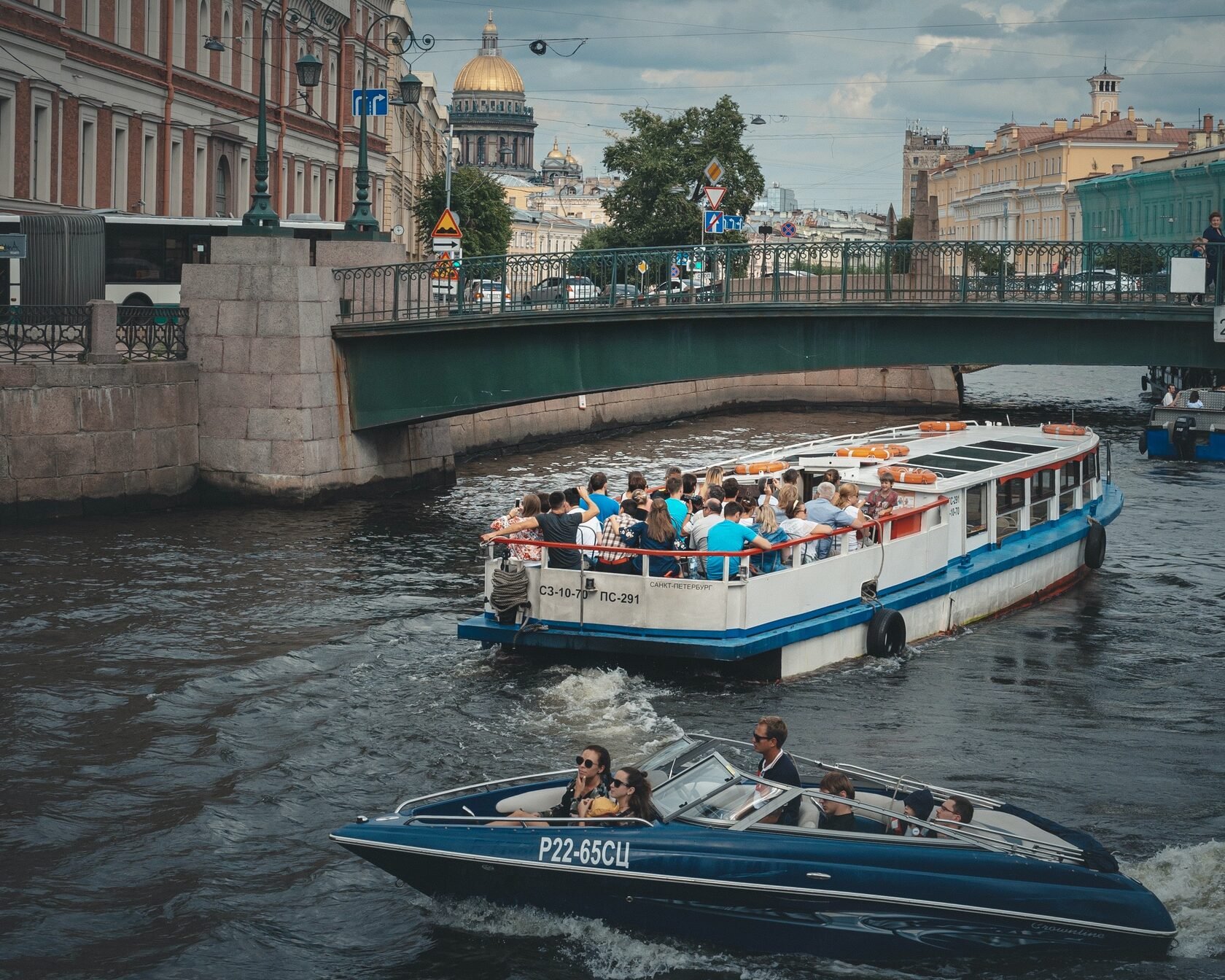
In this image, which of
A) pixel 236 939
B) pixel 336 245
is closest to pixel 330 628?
pixel 236 939

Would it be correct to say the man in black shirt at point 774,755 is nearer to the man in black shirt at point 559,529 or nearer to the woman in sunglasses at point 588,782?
the woman in sunglasses at point 588,782

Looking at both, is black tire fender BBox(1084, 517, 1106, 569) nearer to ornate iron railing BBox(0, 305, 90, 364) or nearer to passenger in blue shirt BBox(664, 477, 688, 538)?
passenger in blue shirt BBox(664, 477, 688, 538)

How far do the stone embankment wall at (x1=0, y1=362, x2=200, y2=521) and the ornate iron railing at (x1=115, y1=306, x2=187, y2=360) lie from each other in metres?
0.47

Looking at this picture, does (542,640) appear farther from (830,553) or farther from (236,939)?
(236,939)

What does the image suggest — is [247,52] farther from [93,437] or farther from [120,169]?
[93,437]

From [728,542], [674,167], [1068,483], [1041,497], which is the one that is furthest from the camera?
[674,167]

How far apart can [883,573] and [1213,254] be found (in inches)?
452

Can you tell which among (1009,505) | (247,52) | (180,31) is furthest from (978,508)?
(247,52)

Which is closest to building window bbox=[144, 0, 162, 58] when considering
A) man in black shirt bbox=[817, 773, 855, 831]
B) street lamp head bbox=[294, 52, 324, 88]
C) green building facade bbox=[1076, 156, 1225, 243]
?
street lamp head bbox=[294, 52, 324, 88]

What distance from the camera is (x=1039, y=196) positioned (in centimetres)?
12875

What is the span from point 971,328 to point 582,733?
15236 mm

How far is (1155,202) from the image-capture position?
93250 mm

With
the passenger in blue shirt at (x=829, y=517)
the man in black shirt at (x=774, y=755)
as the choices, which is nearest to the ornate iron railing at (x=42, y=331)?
the passenger in blue shirt at (x=829, y=517)

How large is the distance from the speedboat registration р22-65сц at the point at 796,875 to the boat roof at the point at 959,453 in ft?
30.2
